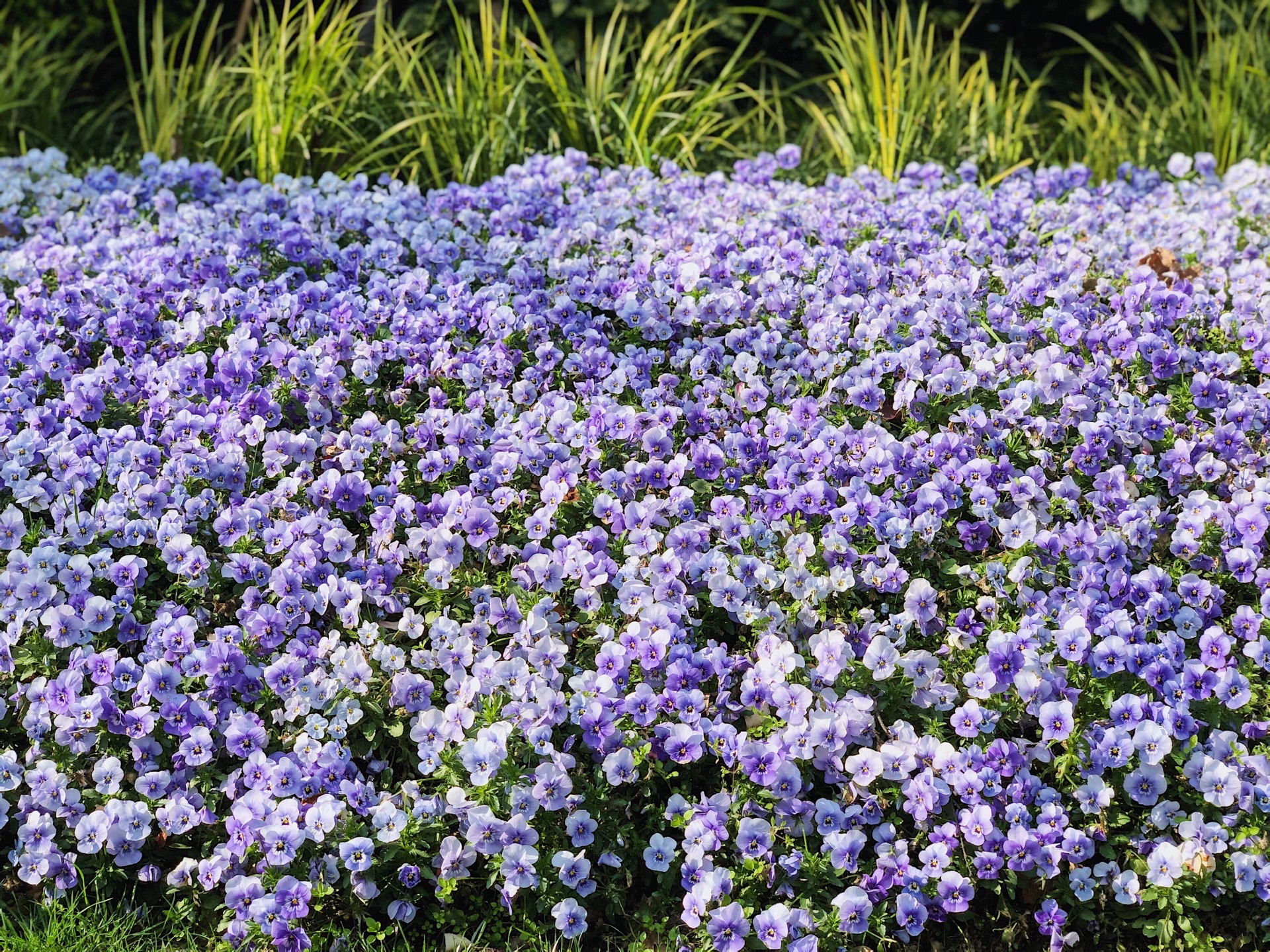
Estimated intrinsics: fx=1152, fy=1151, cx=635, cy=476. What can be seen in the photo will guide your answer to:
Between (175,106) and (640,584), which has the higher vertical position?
(175,106)

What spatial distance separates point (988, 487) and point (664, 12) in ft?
15.0

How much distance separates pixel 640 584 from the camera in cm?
279

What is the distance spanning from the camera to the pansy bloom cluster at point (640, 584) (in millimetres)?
2500

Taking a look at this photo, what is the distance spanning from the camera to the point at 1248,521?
9.53 ft

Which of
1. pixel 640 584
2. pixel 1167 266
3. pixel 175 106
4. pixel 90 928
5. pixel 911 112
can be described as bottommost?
pixel 90 928

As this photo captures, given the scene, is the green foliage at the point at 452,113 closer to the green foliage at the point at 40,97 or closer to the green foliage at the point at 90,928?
the green foliage at the point at 40,97

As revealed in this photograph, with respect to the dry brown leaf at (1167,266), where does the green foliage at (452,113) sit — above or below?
above

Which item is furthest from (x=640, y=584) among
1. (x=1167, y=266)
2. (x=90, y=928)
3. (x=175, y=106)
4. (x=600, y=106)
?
(x=175, y=106)

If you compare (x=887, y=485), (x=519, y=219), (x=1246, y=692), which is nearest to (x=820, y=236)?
(x=519, y=219)

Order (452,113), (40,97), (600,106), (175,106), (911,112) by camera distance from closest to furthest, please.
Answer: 1. (452,113)
2. (911,112)
3. (600,106)
4. (175,106)
5. (40,97)

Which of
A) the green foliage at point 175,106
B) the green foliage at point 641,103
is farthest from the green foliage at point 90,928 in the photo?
the green foliage at point 175,106

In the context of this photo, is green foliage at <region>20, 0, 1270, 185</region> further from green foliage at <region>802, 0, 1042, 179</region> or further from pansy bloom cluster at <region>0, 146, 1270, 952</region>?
pansy bloom cluster at <region>0, 146, 1270, 952</region>

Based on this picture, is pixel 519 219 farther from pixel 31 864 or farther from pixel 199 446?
pixel 31 864

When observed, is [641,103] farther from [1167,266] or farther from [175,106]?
[1167,266]
